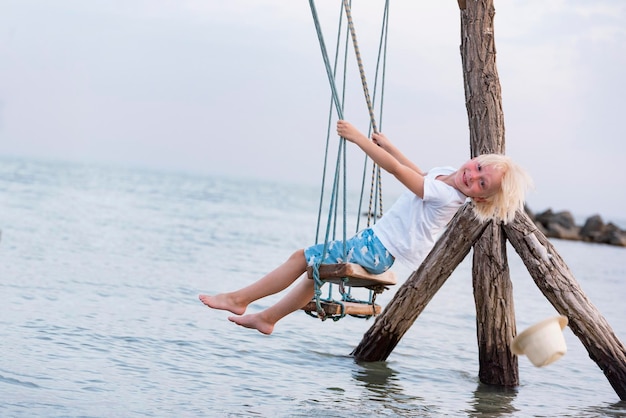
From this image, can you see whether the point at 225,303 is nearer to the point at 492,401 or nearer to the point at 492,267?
the point at 492,267

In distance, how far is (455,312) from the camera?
11.6 m

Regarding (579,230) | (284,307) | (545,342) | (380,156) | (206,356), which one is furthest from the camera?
(579,230)

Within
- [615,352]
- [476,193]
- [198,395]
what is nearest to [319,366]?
[198,395]

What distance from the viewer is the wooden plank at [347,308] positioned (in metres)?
5.04

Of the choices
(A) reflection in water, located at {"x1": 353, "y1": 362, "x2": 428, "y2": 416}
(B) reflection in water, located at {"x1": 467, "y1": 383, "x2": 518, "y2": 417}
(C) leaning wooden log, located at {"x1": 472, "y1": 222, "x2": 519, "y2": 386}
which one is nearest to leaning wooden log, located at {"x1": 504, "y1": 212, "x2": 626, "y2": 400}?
(C) leaning wooden log, located at {"x1": 472, "y1": 222, "x2": 519, "y2": 386}

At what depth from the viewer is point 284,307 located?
17.1ft

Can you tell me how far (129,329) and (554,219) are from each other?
108 ft

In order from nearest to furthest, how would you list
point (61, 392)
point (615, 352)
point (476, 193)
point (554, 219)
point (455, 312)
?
point (476, 193), point (61, 392), point (615, 352), point (455, 312), point (554, 219)

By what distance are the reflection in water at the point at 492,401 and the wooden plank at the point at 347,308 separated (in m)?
1.41

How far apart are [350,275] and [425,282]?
226 centimetres

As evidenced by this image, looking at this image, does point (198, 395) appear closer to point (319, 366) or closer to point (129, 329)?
point (319, 366)

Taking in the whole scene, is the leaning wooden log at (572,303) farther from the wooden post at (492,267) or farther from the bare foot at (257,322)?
the bare foot at (257,322)

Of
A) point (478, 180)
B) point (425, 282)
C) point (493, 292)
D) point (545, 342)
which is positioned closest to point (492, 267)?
point (493, 292)

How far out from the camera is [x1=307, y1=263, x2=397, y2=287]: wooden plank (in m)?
4.66
